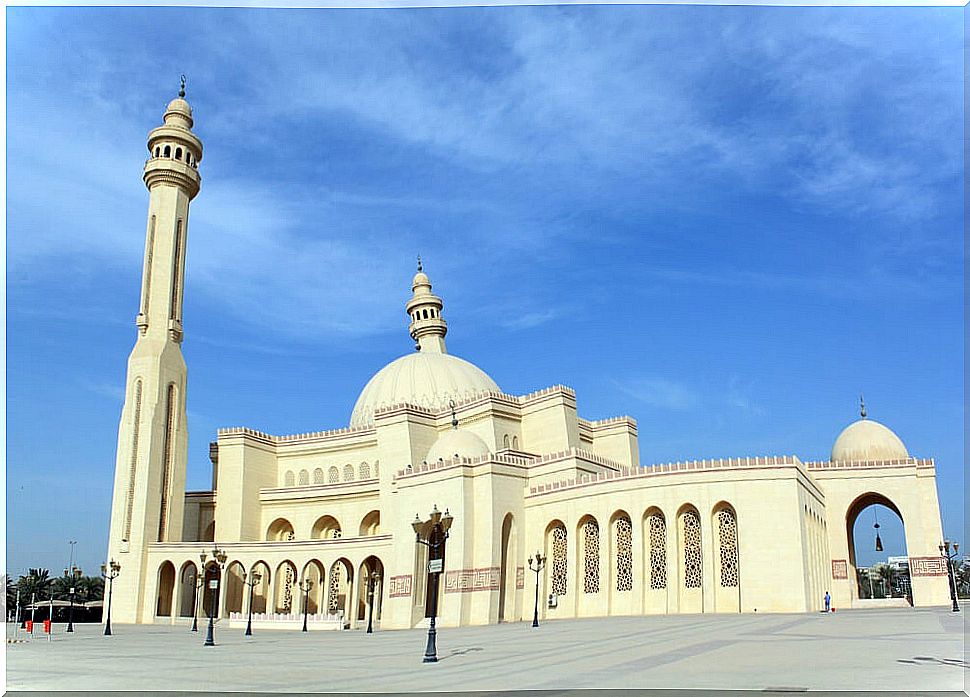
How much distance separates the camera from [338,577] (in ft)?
127

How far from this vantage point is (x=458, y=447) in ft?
112

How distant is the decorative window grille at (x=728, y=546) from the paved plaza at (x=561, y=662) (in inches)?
293

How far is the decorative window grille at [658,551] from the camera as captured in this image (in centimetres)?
3000

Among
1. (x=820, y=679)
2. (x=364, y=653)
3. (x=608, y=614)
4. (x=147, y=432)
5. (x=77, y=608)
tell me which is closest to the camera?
(x=820, y=679)

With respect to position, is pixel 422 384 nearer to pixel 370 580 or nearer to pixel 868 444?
pixel 370 580

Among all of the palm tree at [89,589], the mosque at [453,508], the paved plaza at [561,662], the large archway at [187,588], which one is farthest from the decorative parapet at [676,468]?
the palm tree at [89,589]

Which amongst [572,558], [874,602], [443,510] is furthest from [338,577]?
[874,602]

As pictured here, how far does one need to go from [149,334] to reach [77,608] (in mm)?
18955

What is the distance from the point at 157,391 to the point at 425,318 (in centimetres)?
1817

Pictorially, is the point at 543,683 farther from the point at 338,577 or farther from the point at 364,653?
the point at 338,577

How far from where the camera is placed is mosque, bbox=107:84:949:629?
95.8 ft

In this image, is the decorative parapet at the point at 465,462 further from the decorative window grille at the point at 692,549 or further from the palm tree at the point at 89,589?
the palm tree at the point at 89,589

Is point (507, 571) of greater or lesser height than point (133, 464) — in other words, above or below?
below

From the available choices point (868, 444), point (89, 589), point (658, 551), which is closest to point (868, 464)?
point (868, 444)
